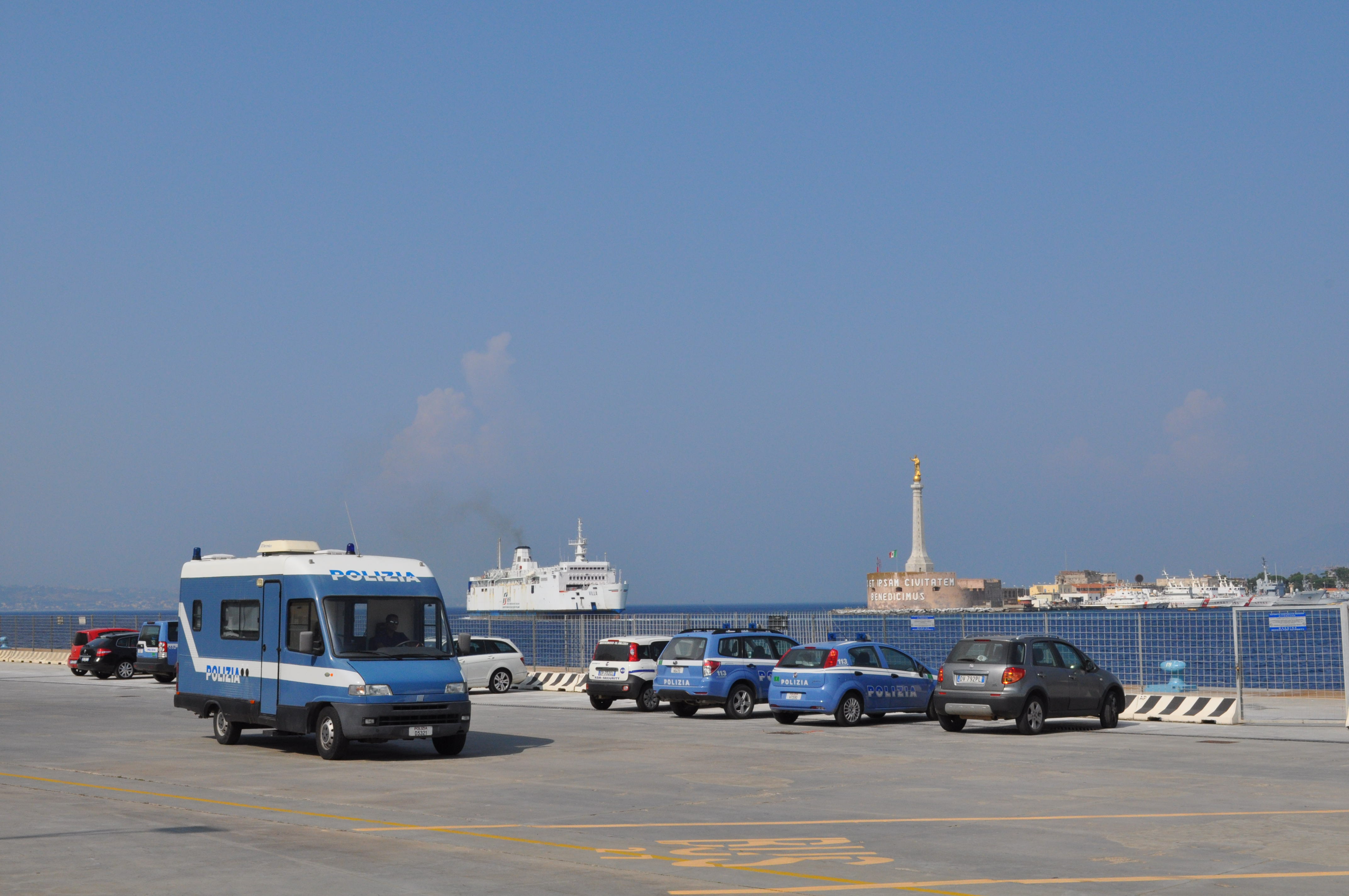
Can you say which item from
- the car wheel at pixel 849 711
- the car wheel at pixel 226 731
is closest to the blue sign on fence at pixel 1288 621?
the car wheel at pixel 849 711

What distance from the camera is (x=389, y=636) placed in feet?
60.8

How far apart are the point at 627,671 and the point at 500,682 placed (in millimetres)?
7335

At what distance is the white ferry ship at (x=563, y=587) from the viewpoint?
126438 millimetres

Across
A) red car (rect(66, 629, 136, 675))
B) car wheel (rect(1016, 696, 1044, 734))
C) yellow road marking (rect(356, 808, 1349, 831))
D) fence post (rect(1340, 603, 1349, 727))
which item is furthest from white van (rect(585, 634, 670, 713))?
red car (rect(66, 629, 136, 675))

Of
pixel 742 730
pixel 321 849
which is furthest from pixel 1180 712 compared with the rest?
pixel 321 849

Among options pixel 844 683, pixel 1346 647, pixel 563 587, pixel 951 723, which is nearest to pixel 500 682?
pixel 844 683

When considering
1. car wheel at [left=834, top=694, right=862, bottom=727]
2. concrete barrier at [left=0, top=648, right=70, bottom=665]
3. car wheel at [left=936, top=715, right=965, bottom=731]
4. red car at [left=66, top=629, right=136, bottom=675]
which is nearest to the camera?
car wheel at [left=936, top=715, right=965, bottom=731]

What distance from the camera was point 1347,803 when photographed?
44.7 feet

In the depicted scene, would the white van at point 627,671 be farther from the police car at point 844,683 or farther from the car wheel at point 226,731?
the car wheel at point 226,731

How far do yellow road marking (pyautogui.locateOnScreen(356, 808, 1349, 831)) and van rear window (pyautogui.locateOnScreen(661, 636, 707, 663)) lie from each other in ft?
42.4

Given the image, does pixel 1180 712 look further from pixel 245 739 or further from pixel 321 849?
pixel 321 849

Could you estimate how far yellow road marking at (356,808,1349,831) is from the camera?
1231 centimetres

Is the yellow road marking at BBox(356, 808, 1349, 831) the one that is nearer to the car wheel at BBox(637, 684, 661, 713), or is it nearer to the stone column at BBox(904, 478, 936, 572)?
the car wheel at BBox(637, 684, 661, 713)

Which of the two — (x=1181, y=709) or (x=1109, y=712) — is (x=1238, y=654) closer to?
(x=1181, y=709)
